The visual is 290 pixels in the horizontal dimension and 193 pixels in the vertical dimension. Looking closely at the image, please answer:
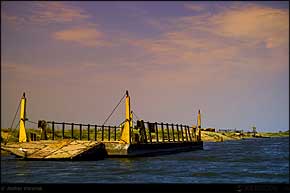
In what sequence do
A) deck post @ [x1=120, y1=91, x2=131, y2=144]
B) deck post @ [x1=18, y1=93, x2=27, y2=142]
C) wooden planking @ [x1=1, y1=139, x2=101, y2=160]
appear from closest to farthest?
1. wooden planking @ [x1=1, y1=139, x2=101, y2=160]
2. deck post @ [x1=120, y1=91, x2=131, y2=144]
3. deck post @ [x1=18, y1=93, x2=27, y2=142]

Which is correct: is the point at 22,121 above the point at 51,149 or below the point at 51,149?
above

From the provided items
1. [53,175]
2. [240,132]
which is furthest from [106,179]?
[240,132]

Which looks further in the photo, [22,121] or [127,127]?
→ [22,121]

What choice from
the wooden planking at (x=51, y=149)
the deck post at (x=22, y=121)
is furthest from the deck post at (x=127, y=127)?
the deck post at (x=22, y=121)

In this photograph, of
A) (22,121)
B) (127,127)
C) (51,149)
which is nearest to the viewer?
(51,149)

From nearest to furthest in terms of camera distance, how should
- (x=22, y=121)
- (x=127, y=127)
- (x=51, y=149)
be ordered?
(x=51, y=149)
(x=127, y=127)
(x=22, y=121)

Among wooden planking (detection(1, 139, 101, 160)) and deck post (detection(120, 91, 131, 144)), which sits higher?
deck post (detection(120, 91, 131, 144))

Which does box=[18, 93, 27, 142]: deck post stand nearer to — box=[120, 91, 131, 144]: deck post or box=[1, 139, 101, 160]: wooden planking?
box=[1, 139, 101, 160]: wooden planking

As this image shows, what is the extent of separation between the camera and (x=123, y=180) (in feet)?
51.0

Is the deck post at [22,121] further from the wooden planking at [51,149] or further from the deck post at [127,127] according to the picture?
the deck post at [127,127]

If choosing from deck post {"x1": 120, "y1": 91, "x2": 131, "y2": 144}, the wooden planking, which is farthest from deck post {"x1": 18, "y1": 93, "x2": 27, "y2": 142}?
deck post {"x1": 120, "y1": 91, "x2": 131, "y2": 144}

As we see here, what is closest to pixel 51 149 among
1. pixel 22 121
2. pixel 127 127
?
pixel 22 121

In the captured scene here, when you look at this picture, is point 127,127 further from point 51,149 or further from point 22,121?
point 22,121
